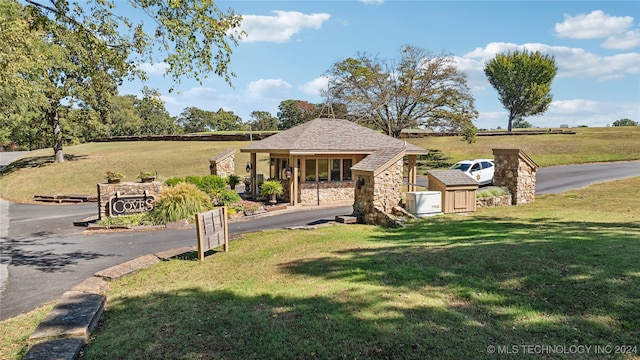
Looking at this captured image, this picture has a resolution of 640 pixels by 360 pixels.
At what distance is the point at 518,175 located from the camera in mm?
17156

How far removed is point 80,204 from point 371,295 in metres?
23.7

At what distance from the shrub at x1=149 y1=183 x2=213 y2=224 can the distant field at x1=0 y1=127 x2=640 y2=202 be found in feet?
45.7

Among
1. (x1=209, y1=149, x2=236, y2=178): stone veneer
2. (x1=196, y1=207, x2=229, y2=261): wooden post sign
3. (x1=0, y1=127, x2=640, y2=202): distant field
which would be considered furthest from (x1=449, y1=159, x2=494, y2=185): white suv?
(x1=196, y1=207, x2=229, y2=261): wooden post sign

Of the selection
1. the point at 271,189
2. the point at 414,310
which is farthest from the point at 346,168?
the point at 414,310

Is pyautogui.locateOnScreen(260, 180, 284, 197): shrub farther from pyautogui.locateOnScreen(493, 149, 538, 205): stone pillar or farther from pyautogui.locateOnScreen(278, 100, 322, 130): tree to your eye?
pyautogui.locateOnScreen(278, 100, 322, 130): tree

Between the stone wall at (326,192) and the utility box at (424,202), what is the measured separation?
23.5 feet

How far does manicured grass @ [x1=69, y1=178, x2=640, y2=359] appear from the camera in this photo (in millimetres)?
4406

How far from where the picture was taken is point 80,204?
76.0ft

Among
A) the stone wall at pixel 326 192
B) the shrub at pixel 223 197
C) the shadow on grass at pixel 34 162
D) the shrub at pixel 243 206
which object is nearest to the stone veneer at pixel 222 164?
the shrub at pixel 223 197

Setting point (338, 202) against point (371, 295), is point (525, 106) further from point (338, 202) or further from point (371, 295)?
point (371, 295)

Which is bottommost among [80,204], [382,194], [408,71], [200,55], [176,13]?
[80,204]

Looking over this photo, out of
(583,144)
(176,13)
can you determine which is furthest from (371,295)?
(583,144)

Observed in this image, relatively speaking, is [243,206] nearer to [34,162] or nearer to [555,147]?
[34,162]

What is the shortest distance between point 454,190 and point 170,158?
107 feet
